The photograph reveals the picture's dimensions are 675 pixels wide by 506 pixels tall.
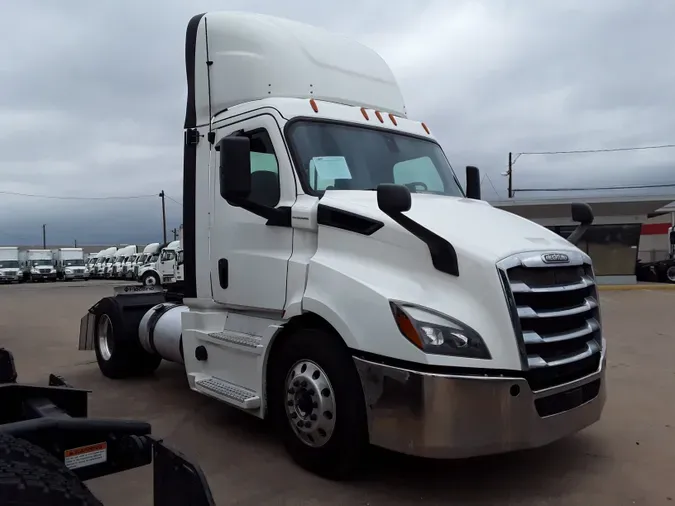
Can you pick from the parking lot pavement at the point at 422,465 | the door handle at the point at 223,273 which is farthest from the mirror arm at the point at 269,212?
the parking lot pavement at the point at 422,465

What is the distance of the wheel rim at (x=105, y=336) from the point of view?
25.9 ft

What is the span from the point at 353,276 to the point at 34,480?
235cm

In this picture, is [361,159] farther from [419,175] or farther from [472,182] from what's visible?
[472,182]

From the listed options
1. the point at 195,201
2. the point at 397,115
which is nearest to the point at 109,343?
the point at 195,201

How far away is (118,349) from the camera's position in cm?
754

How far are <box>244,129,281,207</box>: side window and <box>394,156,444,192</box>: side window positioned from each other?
1026 mm

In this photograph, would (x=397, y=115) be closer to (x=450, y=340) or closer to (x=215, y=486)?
(x=450, y=340)

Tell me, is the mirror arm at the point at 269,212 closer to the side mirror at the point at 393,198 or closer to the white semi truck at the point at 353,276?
the white semi truck at the point at 353,276

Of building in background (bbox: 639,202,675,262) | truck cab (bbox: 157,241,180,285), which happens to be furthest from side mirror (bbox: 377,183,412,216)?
building in background (bbox: 639,202,675,262)

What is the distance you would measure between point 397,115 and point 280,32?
139cm

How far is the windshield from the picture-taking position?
473cm

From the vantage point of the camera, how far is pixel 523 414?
142 inches

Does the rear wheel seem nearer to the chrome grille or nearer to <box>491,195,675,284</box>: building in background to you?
<box>491,195,675,284</box>: building in background

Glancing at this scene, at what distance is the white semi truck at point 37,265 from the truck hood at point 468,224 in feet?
178
